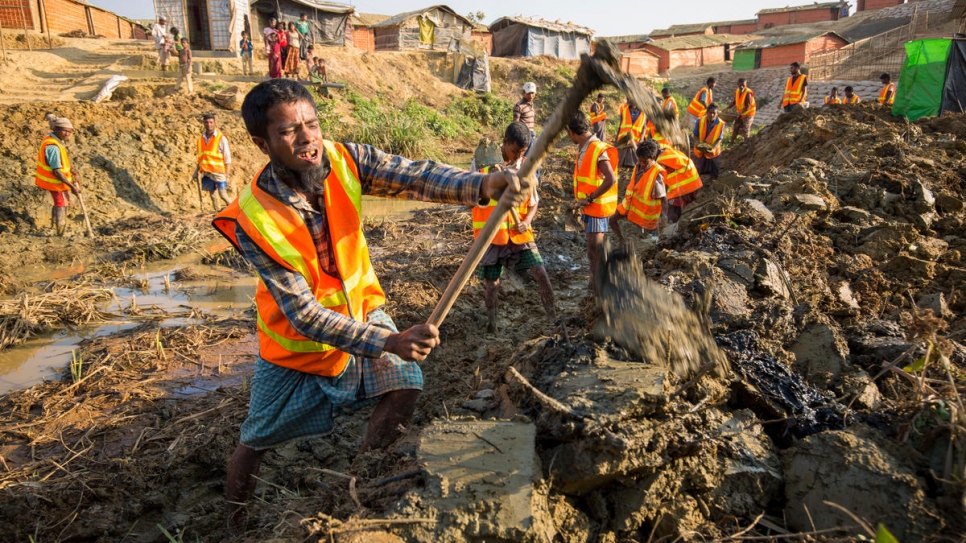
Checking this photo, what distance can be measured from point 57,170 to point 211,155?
2.12m

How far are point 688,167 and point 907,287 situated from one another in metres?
3.18

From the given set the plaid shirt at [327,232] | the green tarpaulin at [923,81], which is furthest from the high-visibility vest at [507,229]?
the green tarpaulin at [923,81]

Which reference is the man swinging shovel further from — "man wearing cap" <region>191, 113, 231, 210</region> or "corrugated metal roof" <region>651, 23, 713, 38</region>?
"corrugated metal roof" <region>651, 23, 713, 38</region>

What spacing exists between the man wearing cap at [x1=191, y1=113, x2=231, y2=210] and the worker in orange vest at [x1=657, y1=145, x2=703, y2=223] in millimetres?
7140

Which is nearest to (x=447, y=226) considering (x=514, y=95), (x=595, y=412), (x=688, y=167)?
(x=688, y=167)

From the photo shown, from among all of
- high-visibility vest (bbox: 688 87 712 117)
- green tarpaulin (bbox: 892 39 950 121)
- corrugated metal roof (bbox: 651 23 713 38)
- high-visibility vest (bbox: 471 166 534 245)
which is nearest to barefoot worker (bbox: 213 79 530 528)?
high-visibility vest (bbox: 471 166 534 245)

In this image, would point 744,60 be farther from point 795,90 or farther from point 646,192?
point 646,192

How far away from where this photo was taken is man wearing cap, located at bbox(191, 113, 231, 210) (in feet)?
31.0

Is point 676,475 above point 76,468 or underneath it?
above

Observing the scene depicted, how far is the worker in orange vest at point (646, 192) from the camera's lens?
6316 mm

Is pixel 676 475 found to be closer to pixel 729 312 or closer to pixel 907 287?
pixel 729 312

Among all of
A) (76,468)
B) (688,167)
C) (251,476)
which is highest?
(688,167)

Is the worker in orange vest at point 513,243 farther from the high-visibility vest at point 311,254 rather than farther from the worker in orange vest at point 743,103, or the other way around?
the worker in orange vest at point 743,103

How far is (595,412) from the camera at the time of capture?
6.31 feet
